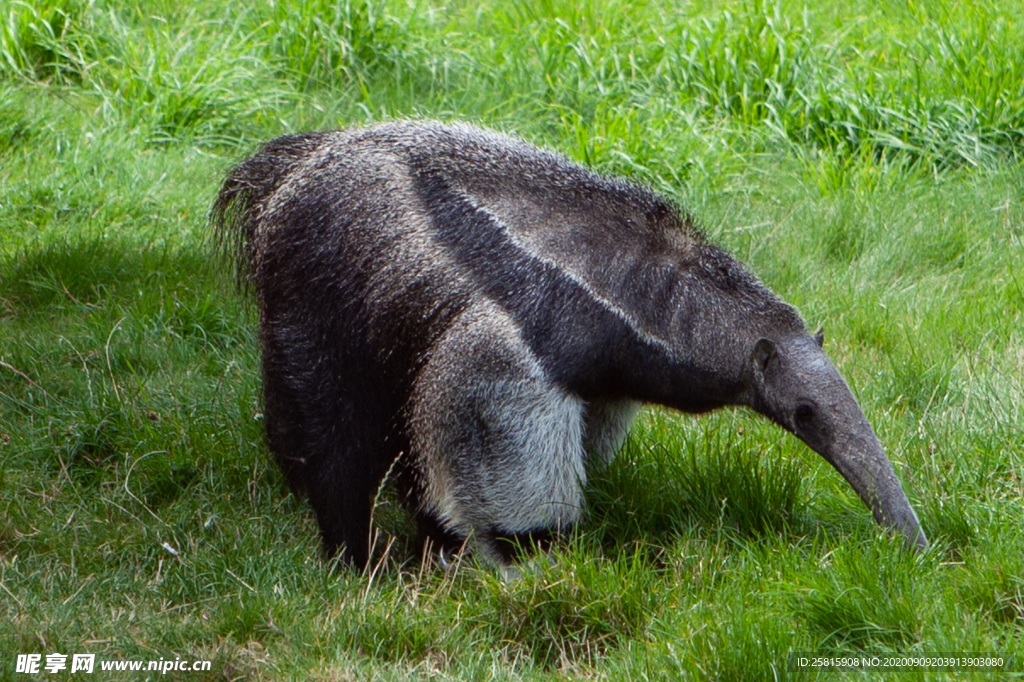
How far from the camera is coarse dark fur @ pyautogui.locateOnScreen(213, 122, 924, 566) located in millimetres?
4805

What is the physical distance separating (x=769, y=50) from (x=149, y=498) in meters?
5.12

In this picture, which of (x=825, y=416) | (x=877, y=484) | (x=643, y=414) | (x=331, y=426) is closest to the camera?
(x=877, y=484)

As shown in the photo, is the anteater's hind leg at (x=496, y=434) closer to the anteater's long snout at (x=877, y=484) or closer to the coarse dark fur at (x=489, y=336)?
the coarse dark fur at (x=489, y=336)

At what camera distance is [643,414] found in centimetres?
622

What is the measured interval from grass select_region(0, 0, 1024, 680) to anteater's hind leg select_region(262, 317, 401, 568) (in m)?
0.20

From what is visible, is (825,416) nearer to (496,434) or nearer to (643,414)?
(496,434)

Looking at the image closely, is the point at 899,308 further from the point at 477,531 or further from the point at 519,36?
the point at 519,36

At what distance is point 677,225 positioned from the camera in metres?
5.23

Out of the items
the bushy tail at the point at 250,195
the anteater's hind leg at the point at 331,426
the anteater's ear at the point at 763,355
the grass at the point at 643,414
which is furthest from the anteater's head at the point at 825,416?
the bushy tail at the point at 250,195

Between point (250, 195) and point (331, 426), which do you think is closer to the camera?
→ point (331, 426)

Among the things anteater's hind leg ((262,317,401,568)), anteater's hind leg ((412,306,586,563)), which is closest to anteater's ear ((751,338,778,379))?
anteater's hind leg ((412,306,586,563))

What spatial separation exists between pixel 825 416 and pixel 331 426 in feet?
5.98

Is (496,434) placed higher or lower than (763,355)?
lower

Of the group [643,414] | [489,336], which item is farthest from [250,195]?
[643,414]
